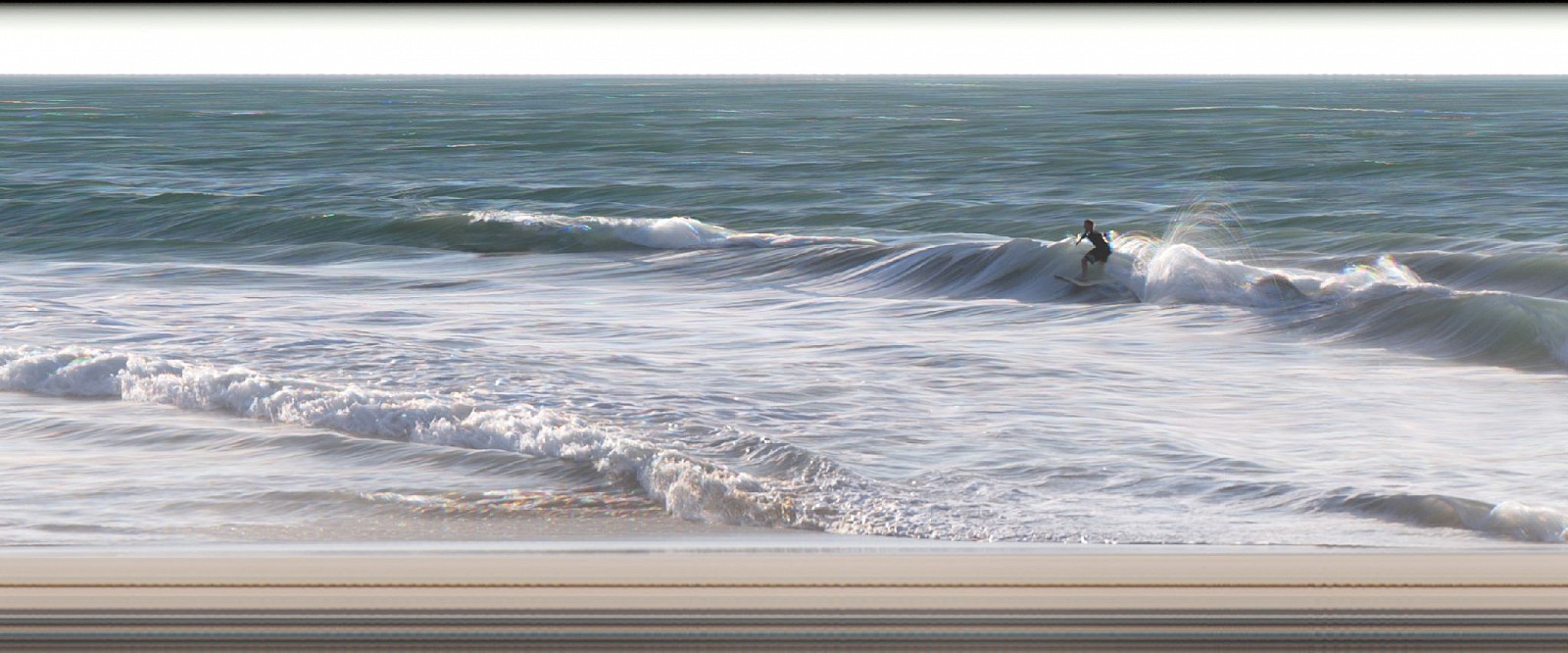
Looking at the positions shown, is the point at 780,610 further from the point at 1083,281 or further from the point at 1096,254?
the point at 1096,254

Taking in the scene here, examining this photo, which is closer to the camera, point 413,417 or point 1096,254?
point 413,417

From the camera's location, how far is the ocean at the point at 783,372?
6.09 m

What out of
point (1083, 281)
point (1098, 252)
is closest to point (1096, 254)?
point (1098, 252)

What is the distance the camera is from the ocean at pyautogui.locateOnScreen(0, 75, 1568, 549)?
609cm

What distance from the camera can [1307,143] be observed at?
5006cm

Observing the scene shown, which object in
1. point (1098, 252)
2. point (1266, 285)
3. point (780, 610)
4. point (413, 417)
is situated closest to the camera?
point (780, 610)

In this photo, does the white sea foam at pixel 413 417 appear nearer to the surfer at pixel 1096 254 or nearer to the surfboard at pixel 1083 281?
the surfboard at pixel 1083 281

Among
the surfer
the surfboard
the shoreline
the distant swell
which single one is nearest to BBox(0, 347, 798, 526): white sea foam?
the shoreline

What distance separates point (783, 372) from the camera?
32.2ft

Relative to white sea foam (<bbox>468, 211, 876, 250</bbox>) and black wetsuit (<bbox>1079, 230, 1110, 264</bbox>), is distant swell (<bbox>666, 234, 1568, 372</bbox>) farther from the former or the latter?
white sea foam (<bbox>468, 211, 876, 250</bbox>)

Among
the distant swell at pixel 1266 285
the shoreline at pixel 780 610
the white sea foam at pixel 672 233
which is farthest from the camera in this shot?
the white sea foam at pixel 672 233

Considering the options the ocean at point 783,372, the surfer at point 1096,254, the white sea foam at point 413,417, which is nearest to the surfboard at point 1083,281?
the surfer at point 1096,254

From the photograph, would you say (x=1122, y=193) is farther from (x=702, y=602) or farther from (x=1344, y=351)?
(x=702, y=602)

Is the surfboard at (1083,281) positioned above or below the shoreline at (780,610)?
below
